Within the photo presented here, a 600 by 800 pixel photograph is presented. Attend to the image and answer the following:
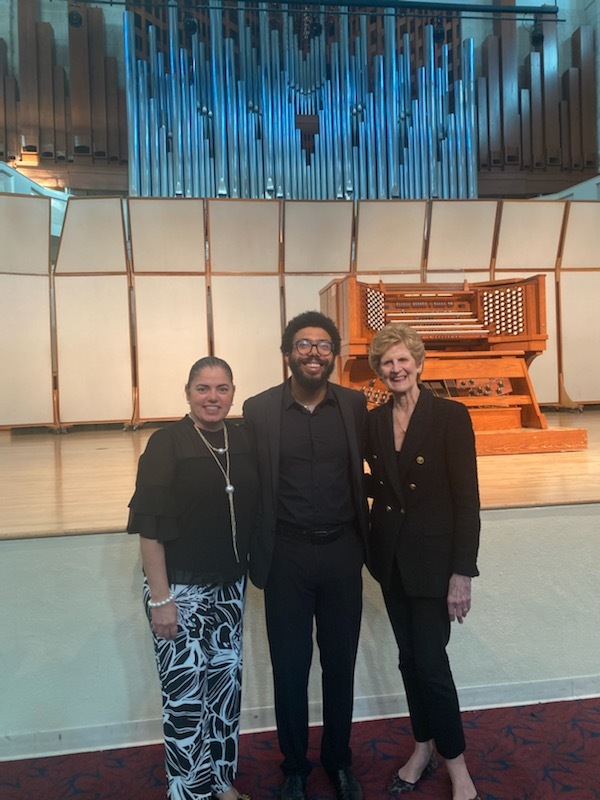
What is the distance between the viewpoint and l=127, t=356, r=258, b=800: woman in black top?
1.80 m

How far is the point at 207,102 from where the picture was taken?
1051cm

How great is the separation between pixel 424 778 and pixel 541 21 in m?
11.1

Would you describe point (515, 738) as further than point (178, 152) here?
No

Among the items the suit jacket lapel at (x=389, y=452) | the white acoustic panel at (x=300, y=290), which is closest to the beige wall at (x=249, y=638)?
the suit jacket lapel at (x=389, y=452)

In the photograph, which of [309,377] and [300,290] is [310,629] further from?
[300,290]

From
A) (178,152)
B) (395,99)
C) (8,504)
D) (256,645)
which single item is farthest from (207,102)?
(256,645)

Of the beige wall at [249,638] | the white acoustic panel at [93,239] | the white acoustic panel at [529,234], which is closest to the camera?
the beige wall at [249,638]

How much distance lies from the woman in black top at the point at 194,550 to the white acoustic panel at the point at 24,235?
5978 millimetres

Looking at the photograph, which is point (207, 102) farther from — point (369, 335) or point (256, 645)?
point (256, 645)

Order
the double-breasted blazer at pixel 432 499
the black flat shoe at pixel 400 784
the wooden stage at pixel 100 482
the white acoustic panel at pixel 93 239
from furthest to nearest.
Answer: the white acoustic panel at pixel 93 239 → the wooden stage at pixel 100 482 → the black flat shoe at pixel 400 784 → the double-breasted blazer at pixel 432 499

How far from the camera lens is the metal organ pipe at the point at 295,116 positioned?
10156mm

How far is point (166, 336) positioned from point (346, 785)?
591 cm

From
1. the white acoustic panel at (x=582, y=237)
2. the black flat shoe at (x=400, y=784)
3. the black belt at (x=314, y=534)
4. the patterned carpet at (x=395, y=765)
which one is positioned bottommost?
the patterned carpet at (x=395, y=765)

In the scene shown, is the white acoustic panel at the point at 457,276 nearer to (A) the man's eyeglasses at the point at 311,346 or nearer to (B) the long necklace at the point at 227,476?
(A) the man's eyeglasses at the point at 311,346
